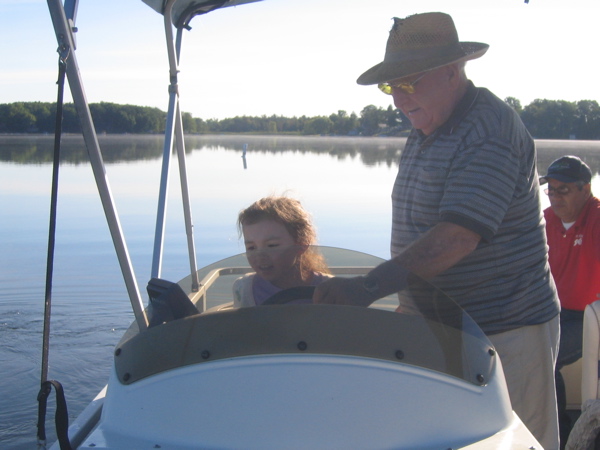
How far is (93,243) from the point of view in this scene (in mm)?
9367

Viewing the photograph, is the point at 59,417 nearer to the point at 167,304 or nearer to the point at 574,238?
the point at 167,304

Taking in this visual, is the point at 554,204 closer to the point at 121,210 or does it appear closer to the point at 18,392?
the point at 18,392

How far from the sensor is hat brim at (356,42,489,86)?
196cm

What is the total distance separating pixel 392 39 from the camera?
2143mm

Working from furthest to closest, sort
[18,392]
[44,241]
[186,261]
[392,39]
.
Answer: [44,241], [186,261], [18,392], [392,39]

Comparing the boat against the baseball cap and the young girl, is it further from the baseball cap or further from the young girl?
the baseball cap

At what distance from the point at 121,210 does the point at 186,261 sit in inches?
173

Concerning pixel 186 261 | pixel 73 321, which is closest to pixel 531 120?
pixel 186 261

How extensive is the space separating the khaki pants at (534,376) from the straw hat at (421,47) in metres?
0.84

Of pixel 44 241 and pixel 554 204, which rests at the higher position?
pixel 554 204

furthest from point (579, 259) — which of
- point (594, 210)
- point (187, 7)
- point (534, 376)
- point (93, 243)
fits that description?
point (93, 243)

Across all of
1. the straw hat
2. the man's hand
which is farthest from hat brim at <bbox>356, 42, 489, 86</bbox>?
the man's hand

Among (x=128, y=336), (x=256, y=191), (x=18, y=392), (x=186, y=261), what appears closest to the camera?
(x=128, y=336)

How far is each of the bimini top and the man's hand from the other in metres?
1.97
